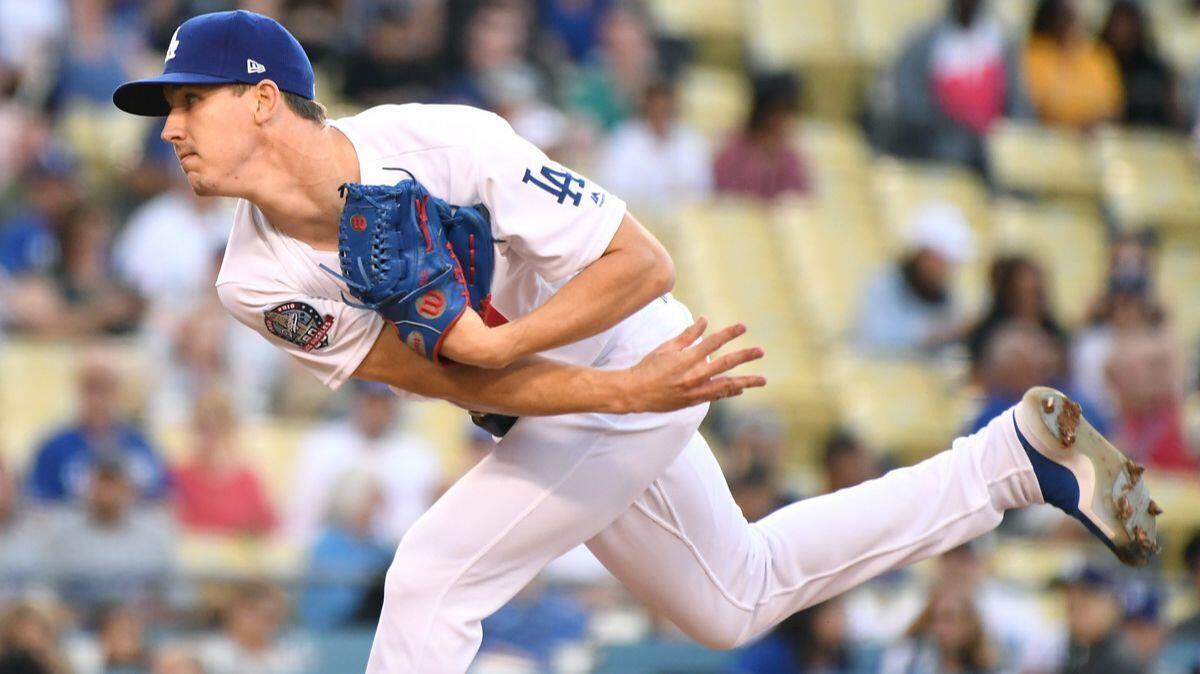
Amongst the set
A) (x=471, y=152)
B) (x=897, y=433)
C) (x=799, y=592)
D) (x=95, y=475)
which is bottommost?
(x=897, y=433)

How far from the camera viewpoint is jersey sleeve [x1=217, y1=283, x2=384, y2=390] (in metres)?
4.05

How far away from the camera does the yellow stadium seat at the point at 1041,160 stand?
10.6m

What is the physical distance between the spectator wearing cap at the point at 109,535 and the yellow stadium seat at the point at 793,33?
5.10 meters

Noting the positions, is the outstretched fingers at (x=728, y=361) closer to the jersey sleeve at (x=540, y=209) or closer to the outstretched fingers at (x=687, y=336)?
the outstretched fingers at (x=687, y=336)

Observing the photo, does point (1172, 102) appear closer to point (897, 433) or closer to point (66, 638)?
point (897, 433)

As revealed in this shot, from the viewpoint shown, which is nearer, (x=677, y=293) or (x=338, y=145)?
(x=338, y=145)

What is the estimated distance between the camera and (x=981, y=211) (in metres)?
10.3

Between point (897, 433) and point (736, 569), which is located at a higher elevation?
point (736, 569)

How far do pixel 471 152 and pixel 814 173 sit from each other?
6.41 meters

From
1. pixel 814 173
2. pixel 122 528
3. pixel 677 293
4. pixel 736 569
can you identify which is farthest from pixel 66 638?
pixel 814 173

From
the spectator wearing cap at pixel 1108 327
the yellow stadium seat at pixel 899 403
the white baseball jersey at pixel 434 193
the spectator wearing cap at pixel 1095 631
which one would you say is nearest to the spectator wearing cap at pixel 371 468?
the yellow stadium seat at pixel 899 403

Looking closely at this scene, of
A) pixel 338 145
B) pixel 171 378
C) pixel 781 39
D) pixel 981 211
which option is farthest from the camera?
pixel 781 39

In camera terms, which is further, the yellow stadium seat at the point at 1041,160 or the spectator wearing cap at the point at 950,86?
the yellow stadium seat at the point at 1041,160

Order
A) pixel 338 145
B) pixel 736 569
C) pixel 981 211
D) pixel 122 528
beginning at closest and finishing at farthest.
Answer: pixel 338 145 < pixel 736 569 < pixel 122 528 < pixel 981 211
